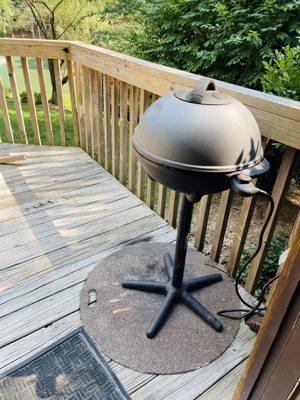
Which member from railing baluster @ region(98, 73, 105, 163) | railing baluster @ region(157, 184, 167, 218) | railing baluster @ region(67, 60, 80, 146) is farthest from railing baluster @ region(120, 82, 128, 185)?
railing baluster @ region(67, 60, 80, 146)

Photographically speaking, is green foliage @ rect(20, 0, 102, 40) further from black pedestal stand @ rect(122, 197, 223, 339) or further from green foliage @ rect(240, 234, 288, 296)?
black pedestal stand @ rect(122, 197, 223, 339)

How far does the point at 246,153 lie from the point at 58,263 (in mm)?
1372

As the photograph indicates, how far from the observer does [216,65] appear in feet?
11.4

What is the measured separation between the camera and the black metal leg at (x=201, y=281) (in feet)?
5.70

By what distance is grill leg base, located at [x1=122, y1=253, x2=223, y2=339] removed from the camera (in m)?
1.55

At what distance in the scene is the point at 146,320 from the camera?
→ 62.6 inches

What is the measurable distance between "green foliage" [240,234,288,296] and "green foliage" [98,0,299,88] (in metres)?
1.63

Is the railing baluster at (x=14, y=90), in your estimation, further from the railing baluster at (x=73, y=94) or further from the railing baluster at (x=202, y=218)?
the railing baluster at (x=202, y=218)

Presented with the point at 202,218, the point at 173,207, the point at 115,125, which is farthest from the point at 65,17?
the point at 202,218

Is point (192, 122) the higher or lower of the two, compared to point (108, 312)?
higher

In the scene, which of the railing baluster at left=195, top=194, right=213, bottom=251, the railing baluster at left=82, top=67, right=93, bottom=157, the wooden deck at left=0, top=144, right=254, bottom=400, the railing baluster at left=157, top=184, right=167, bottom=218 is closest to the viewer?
the wooden deck at left=0, top=144, right=254, bottom=400

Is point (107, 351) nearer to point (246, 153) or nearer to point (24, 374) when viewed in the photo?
point (24, 374)

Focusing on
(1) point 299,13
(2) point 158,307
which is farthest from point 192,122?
(1) point 299,13

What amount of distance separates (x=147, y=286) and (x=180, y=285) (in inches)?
7.4
